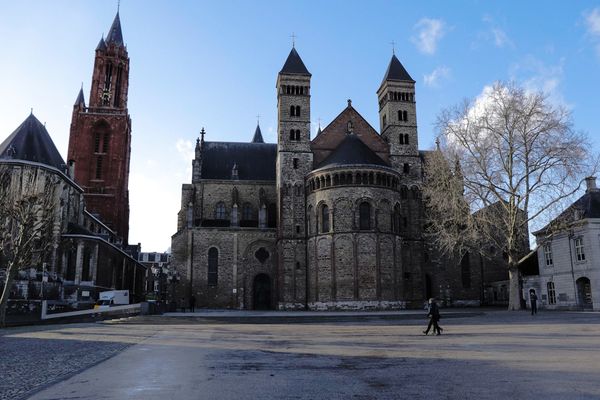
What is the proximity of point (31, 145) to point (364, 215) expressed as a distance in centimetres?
2955

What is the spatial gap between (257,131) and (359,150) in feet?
109

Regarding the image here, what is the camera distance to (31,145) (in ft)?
141

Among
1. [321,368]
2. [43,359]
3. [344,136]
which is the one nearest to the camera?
[321,368]

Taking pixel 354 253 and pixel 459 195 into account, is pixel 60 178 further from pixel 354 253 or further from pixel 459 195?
pixel 459 195

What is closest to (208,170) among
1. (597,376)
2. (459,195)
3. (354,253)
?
(354,253)

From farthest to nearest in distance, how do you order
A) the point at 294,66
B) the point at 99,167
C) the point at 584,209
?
1. the point at 99,167
2. the point at 294,66
3. the point at 584,209

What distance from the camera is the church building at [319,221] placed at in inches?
1677

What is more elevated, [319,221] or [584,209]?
[319,221]

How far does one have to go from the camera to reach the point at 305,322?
2827 cm

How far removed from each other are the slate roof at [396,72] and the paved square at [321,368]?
126 ft

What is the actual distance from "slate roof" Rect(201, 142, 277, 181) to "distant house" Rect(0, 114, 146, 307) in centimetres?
1390

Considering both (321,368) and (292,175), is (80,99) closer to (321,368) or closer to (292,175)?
(292,175)

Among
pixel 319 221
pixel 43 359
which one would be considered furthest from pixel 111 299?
pixel 43 359

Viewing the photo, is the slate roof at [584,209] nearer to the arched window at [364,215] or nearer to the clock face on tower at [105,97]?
the arched window at [364,215]
